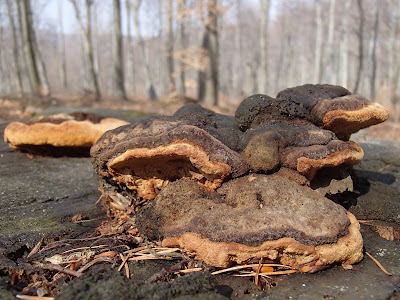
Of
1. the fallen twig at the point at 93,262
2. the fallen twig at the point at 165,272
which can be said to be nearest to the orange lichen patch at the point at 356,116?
the fallen twig at the point at 165,272

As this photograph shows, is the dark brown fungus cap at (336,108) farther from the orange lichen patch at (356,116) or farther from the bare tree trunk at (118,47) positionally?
the bare tree trunk at (118,47)

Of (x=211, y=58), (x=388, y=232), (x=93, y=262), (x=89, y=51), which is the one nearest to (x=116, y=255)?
(x=93, y=262)

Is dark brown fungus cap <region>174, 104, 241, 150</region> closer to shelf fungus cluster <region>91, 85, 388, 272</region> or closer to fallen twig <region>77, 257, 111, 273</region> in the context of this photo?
shelf fungus cluster <region>91, 85, 388, 272</region>

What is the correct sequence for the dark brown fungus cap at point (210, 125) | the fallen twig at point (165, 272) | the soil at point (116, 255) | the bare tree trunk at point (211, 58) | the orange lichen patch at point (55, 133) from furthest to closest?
the bare tree trunk at point (211, 58), the orange lichen patch at point (55, 133), the dark brown fungus cap at point (210, 125), the fallen twig at point (165, 272), the soil at point (116, 255)

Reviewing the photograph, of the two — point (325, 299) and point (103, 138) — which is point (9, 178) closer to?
point (103, 138)

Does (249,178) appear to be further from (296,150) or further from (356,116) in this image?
(356,116)
